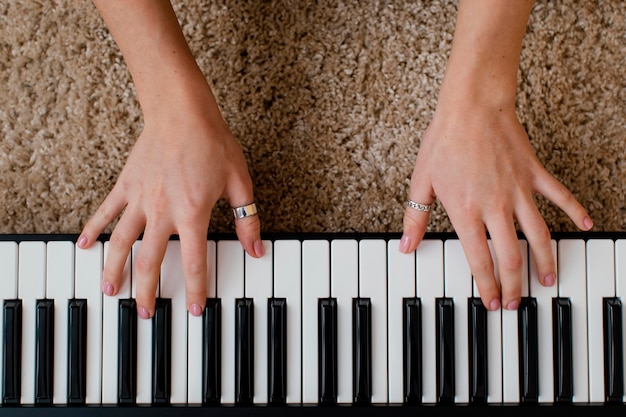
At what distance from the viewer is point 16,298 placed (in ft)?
2.35

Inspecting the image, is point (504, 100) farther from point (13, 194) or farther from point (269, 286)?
point (13, 194)

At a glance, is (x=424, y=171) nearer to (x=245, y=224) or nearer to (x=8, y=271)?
(x=245, y=224)

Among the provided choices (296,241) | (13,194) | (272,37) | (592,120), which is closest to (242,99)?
(272,37)

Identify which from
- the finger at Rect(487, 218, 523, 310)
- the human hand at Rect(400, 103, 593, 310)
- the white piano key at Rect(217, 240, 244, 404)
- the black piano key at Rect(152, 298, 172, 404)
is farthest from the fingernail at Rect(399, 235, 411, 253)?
the black piano key at Rect(152, 298, 172, 404)

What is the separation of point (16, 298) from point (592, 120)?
0.87m

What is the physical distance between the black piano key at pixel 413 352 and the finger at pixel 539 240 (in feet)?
0.55

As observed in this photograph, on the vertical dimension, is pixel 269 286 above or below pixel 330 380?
above

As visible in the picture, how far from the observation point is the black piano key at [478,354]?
71cm

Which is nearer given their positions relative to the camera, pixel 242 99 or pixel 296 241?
pixel 296 241

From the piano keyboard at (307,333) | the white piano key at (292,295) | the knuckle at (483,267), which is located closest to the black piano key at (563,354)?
the piano keyboard at (307,333)

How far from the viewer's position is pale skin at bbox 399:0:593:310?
70 cm

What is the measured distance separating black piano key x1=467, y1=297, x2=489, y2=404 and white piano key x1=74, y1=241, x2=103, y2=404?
1.57 feet

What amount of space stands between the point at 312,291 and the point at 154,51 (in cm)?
37

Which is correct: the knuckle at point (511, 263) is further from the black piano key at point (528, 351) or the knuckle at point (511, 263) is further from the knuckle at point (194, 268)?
the knuckle at point (194, 268)
